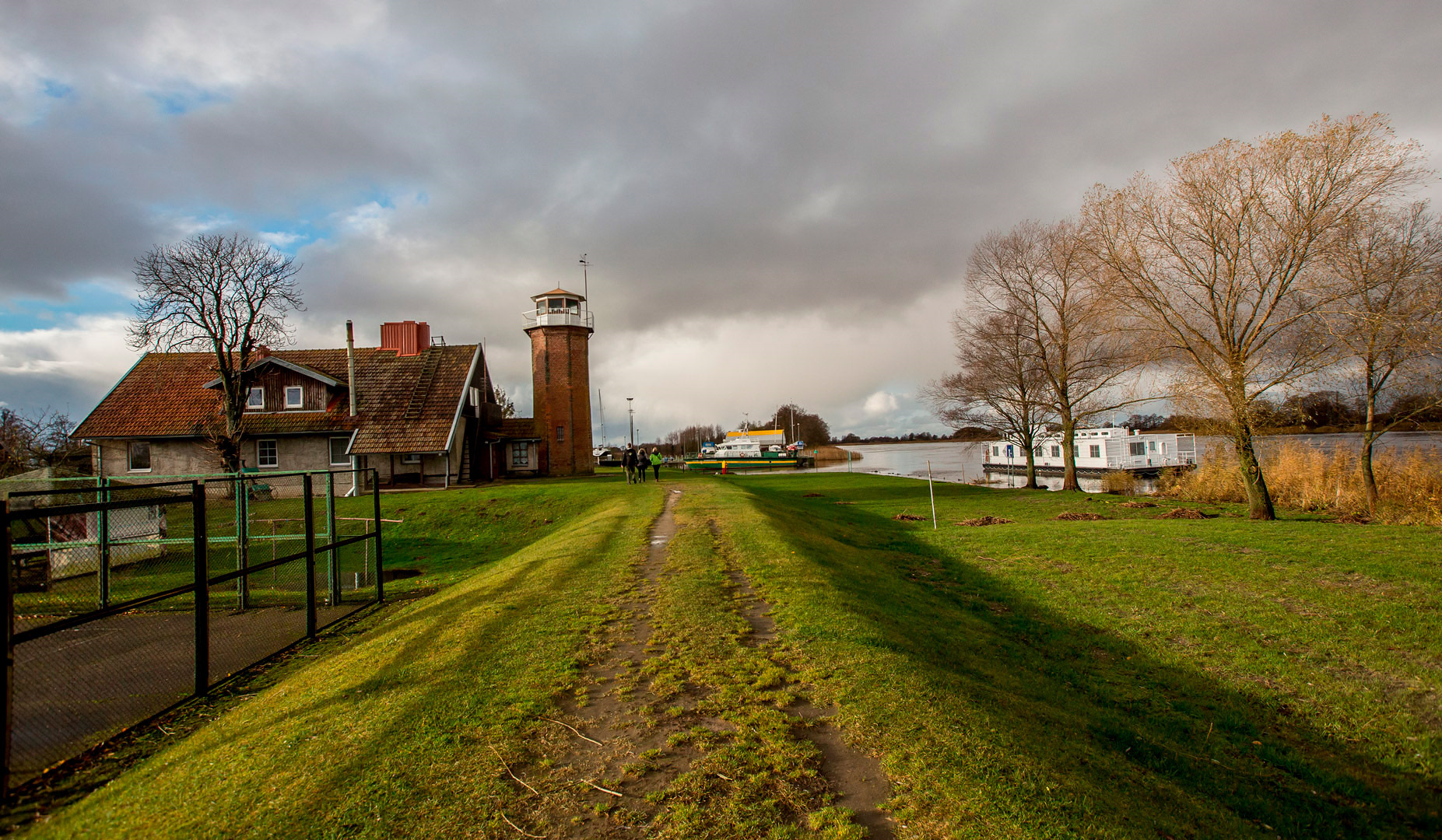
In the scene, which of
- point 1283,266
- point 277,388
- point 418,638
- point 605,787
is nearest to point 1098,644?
point 605,787

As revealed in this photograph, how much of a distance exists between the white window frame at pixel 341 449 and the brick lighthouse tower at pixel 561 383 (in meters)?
9.48

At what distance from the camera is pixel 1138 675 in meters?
7.85

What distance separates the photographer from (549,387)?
124ft

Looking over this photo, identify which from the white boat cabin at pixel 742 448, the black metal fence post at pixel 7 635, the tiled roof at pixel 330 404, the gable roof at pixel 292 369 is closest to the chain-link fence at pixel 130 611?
the black metal fence post at pixel 7 635

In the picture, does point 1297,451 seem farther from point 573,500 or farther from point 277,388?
point 277,388

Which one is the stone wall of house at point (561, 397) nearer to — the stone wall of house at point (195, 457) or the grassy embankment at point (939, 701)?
the stone wall of house at point (195, 457)

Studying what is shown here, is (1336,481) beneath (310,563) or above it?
beneath

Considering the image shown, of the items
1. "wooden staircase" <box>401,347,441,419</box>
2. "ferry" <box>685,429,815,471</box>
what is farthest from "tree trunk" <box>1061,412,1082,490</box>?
"ferry" <box>685,429,815,471</box>

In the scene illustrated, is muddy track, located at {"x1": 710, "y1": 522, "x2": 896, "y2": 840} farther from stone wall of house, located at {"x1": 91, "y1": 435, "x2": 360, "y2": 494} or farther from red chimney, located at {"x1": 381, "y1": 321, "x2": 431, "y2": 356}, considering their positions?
red chimney, located at {"x1": 381, "y1": 321, "x2": 431, "y2": 356}

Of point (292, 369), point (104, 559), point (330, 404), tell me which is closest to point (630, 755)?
point (104, 559)

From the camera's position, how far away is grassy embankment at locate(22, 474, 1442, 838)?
13.2ft

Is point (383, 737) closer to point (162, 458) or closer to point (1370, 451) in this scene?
point (1370, 451)

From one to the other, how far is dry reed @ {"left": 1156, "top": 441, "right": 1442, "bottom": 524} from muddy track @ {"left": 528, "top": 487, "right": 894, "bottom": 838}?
20.6m

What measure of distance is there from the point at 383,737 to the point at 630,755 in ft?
5.96
